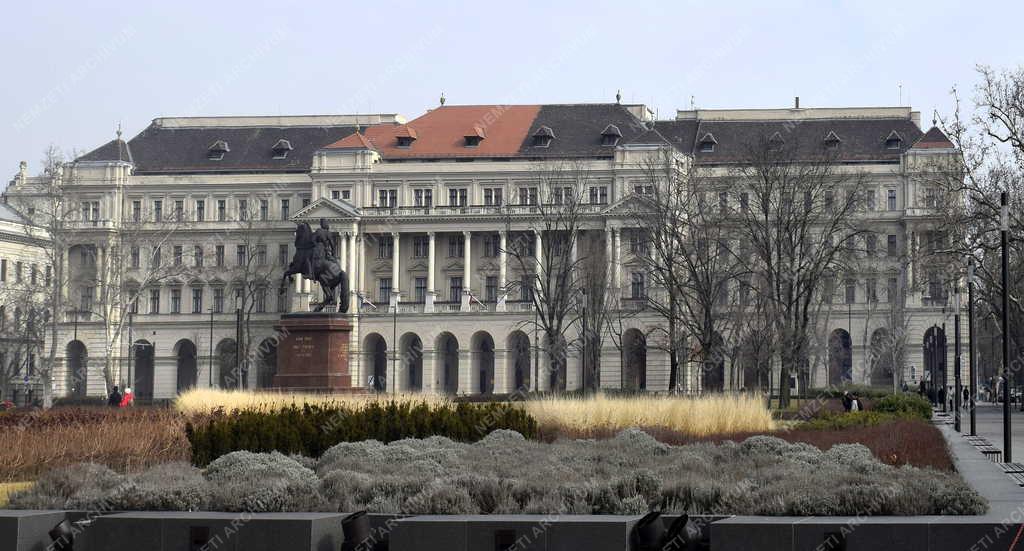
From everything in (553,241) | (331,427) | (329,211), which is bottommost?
(331,427)

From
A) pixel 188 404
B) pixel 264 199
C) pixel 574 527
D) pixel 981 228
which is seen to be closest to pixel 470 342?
pixel 264 199

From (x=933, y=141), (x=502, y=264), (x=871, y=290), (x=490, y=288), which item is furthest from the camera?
(x=490, y=288)

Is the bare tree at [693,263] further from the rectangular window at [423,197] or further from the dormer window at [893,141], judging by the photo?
the dormer window at [893,141]

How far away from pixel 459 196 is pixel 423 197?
288 cm

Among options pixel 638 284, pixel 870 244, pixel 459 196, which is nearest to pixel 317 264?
pixel 870 244

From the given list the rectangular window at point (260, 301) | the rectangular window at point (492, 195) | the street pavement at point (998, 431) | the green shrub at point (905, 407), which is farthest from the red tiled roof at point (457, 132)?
the green shrub at point (905, 407)

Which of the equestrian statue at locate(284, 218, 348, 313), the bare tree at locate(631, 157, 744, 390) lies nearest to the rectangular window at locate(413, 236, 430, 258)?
the bare tree at locate(631, 157, 744, 390)

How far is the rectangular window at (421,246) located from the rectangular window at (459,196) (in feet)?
12.0

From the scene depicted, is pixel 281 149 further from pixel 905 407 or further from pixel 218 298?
pixel 905 407

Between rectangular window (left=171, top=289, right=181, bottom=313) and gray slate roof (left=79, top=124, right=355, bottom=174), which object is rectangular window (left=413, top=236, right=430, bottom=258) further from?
rectangular window (left=171, top=289, right=181, bottom=313)

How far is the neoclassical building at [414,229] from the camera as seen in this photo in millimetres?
118875

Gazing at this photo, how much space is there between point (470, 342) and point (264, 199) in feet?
76.8

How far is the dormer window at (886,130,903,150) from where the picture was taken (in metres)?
125

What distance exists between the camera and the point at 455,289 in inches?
4966
